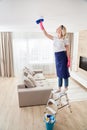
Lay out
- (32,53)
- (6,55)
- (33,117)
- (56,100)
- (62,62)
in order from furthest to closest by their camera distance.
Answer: (32,53) < (6,55) < (33,117) < (56,100) < (62,62)

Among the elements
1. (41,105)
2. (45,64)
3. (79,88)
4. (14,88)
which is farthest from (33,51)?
(41,105)

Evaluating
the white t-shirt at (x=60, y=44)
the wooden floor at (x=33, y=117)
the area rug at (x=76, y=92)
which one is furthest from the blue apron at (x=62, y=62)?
the area rug at (x=76, y=92)

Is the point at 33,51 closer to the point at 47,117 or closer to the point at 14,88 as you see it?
the point at 14,88

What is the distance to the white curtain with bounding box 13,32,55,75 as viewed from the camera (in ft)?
18.5

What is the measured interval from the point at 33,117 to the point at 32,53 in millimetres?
3592

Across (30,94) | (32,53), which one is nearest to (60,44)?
(30,94)

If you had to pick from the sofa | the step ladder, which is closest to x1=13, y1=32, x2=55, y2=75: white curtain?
the sofa

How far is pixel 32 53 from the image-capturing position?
5793 mm

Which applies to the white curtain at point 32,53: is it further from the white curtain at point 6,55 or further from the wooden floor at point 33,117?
the wooden floor at point 33,117

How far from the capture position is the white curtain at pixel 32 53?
5.64 m

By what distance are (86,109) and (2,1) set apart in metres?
3.15

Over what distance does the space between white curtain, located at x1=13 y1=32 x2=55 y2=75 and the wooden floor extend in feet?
8.35

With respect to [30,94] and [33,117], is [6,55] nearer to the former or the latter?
[30,94]

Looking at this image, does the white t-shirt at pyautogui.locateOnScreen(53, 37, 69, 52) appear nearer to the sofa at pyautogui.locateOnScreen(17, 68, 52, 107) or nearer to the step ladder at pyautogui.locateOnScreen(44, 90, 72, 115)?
the step ladder at pyautogui.locateOnScreen(44, 90, 72, 115)
